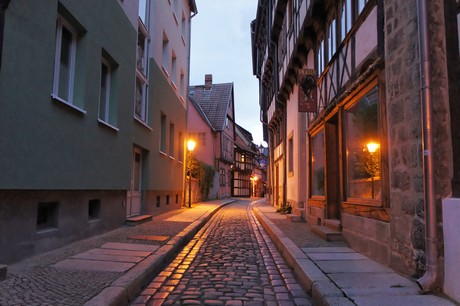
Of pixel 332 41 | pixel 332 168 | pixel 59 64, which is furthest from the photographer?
pixel 332 168

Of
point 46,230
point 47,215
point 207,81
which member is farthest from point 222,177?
point 46,230

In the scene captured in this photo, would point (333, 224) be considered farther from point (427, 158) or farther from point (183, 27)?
point (183, 27)

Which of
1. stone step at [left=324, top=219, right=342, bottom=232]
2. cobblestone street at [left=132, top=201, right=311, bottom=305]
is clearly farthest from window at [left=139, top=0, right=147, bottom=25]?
stone step at [left=324, top=219, right=342, bottom=232]

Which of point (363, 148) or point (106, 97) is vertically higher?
point (106, 97)

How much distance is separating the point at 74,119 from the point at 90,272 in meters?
2.97

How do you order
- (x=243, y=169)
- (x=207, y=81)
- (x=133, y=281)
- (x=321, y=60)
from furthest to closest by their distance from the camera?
(x=243, y=169) → (x=207, y=81) → (x=321, y=60) → (x=133, y=281)

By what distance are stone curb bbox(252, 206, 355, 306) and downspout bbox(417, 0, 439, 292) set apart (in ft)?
2.92

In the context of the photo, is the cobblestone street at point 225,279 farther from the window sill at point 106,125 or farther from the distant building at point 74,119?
the window sill at point 106,125

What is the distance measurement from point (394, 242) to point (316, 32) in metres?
6.85

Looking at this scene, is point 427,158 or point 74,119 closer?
point 427,158

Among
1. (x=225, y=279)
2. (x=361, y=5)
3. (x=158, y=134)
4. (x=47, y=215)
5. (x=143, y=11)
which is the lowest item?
(x=225, y=279)

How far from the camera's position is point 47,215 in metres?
6.60

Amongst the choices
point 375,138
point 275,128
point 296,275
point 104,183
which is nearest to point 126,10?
point 104,183

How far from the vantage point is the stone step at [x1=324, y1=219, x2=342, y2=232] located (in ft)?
26.6
